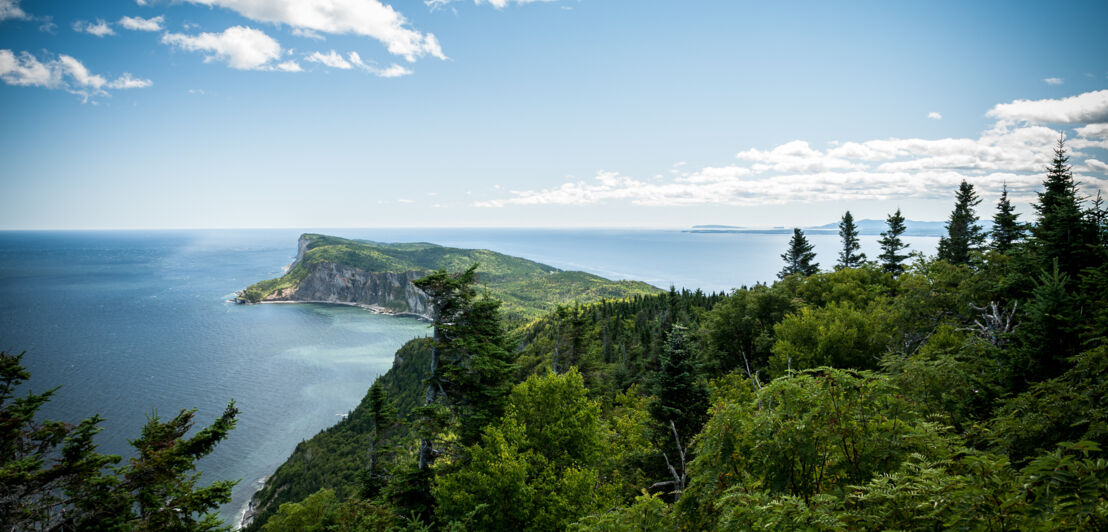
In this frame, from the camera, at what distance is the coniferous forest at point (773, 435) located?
4.48m

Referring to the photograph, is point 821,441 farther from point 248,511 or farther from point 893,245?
point 248,511

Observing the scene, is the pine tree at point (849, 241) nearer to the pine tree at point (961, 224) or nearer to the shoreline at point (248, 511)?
the pine tree at point (961, 224)

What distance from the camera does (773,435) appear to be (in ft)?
19.5

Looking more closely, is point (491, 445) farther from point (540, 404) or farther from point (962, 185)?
point (962, 185)

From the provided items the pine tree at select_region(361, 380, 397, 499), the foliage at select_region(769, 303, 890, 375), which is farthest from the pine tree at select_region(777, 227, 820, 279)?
the pine tree at select_region(361, 380, 397, 499)

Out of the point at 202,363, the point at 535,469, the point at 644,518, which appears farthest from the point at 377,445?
the point at 202,363

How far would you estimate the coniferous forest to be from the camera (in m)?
4.48

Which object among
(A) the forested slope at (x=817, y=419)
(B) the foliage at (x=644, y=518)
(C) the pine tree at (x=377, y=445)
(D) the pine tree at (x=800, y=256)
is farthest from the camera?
(D) the pine tree at (x=800, y=256)

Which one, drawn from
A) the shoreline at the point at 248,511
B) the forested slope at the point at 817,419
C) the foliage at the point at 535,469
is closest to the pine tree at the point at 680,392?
the forested slope at the point at 817,419

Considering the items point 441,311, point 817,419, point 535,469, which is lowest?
point 535,469

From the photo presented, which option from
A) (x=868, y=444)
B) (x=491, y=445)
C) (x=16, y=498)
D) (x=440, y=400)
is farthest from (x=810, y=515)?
(x=440, y=400)

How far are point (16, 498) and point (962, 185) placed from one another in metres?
63.9

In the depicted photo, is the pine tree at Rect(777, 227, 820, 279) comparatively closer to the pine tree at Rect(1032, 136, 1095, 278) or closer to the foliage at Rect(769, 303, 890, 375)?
the foliage at Rect(769, 303, 890, 375)

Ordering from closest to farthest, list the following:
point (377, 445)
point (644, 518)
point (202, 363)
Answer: point (644, 518) < point (377, 445) < point (202, 363)
